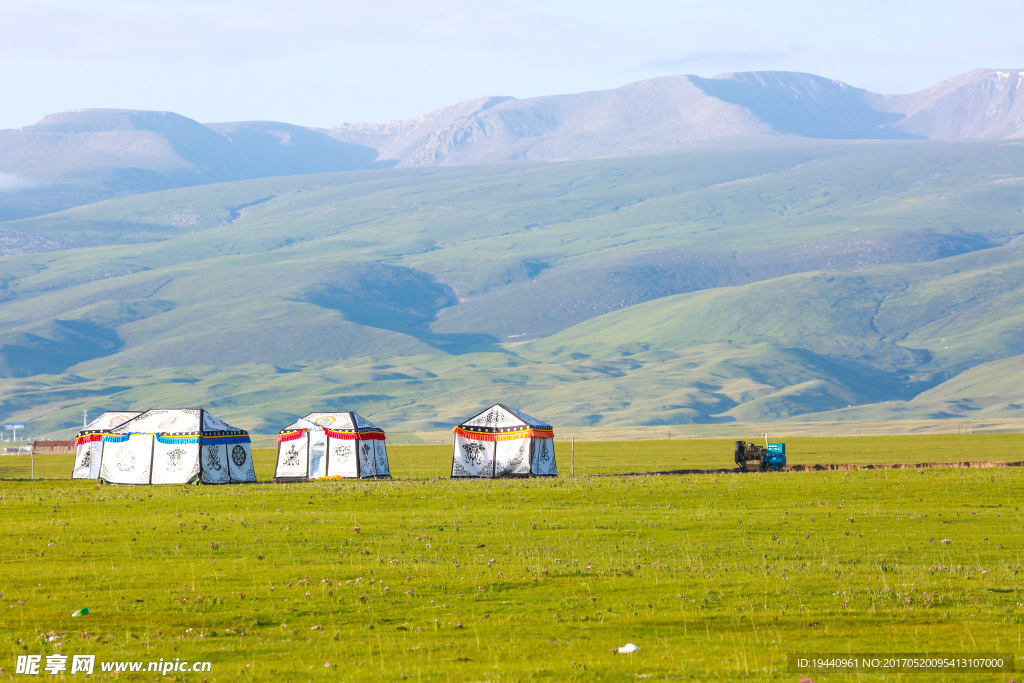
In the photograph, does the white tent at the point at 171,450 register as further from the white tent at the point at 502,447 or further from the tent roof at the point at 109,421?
the tent roof at the point at 109,421

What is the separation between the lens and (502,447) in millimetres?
66125

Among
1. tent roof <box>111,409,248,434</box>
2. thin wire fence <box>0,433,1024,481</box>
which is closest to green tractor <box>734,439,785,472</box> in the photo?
thin wire fence <box>0,433,1024,481</box>

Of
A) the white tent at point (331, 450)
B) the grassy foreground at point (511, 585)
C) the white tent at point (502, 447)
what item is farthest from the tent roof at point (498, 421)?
the grassy foreground at point (511, 585)

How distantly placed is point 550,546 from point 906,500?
18.1m

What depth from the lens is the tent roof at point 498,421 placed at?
217 ft

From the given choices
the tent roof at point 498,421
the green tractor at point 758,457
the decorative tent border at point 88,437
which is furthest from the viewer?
the decorative tent border at point 88,437

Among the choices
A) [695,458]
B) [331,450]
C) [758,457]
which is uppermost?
[695,458]

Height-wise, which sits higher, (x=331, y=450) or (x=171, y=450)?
(x=331, y=450)

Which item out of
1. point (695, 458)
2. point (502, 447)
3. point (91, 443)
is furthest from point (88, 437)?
point (695, 458)

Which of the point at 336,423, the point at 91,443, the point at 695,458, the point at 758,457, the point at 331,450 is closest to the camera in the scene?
the point at 758,457

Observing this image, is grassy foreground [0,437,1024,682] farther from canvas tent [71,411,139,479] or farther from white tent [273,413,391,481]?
canvas tent [71,411,139,479]

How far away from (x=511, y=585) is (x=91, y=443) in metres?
52.9

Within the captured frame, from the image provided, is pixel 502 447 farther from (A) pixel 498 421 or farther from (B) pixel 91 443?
(B) pixel 91 443

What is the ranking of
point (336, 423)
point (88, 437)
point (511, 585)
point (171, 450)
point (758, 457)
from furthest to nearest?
1. point (88, 437)
2. point (336, 423)
3. point (758, 457)
4. point (171, 450)
5. point (511, 585)
